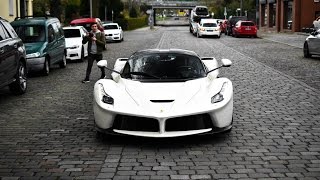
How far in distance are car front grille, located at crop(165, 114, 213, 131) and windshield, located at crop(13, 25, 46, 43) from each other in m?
10.4

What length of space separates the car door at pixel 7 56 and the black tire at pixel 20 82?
35 centimetres

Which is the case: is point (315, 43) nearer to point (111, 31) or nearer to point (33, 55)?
point (33, 55)

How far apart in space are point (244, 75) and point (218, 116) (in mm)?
8621

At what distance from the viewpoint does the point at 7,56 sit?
35.5ft

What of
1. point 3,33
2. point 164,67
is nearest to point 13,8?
point 3,33

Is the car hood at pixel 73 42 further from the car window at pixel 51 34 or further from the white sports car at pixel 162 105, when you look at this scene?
the white sports car at pixel 162 105

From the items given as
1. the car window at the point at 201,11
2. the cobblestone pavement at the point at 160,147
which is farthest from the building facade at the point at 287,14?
the cobblestone pavement at the point at 160,147

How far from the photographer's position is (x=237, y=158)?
626cm

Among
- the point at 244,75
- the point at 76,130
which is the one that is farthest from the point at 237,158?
the point at 244,75

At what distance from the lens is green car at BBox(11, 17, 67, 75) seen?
15.2m

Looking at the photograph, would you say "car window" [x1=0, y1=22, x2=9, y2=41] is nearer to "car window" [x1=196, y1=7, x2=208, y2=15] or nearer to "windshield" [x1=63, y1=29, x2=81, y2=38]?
"windshield" [x1=63, y1=29, x2=81, y2=38]

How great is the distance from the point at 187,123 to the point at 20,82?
6.18 meters

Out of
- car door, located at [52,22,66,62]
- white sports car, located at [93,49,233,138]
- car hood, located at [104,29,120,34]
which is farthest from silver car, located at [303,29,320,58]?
car hood, located at [104,29,120,34]

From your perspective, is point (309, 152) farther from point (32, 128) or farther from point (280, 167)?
point (32, 128)
